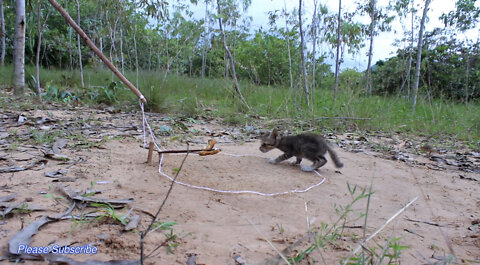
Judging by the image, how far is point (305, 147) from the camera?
371cm

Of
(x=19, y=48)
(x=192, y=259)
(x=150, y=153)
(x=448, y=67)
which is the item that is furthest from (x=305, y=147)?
(x=448, y=67)

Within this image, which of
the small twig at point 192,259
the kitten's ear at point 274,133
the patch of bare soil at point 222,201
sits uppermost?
the kitten's ear at point 274,133

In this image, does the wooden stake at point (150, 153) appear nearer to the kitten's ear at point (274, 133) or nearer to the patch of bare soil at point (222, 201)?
the patch of bare soil at point (222, 201)

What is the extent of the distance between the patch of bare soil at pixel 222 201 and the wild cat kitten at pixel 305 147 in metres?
0.14

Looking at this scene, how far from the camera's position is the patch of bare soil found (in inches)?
69.7

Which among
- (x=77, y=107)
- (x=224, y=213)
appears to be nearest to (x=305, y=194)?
(x=224, y=213)

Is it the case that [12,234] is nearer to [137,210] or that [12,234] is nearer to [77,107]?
[137,210]

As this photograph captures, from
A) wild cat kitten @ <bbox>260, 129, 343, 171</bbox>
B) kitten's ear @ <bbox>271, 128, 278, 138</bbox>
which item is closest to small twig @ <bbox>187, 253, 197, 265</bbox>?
wild cat kitten @ <bbox>260, 129, 343, 171</bbox>

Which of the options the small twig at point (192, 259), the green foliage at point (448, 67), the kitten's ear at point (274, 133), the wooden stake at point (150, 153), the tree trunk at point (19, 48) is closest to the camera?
the small twig at point (192, 259)

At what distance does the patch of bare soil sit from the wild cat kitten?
0.47ft

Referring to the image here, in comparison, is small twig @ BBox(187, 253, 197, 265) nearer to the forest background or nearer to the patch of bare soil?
the patch of bare soil

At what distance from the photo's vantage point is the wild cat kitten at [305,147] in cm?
365

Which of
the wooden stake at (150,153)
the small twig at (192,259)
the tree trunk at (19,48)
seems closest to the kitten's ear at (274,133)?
the wooden stake at (150,153)

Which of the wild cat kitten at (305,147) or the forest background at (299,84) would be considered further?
the forest background at (299,84)
